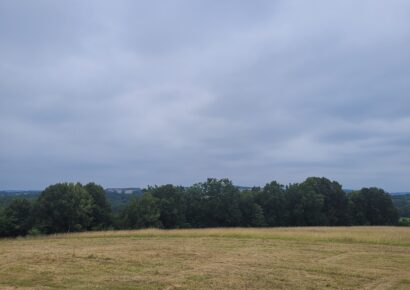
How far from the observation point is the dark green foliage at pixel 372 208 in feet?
265

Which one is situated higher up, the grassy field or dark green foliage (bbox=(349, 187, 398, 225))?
dark green foliage (bbox=(349, 187, 398, 225))

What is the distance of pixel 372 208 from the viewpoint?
81.3 m

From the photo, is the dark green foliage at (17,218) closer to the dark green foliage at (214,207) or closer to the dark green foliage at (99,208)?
the dark green foliage at (99,208)

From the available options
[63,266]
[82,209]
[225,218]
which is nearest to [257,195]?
[225,218]

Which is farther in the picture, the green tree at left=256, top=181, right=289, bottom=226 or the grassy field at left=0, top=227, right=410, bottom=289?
the green tree at left=256, top=181, right=289, bottom=226

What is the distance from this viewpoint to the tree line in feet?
187

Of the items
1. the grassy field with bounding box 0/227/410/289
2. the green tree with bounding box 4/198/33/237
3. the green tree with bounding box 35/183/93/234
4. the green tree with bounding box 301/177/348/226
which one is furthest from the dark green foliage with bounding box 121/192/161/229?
the grassy field with bounding box 0/227/410/289

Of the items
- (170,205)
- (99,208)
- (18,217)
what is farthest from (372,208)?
(18,217)

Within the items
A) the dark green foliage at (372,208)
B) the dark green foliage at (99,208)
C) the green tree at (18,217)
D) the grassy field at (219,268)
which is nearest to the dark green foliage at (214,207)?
the dark green foliage at (99,208)

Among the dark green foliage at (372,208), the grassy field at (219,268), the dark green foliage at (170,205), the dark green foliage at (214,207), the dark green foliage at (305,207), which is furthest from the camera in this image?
the dark green foliage at (372,208)

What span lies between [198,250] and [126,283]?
10.8 meters

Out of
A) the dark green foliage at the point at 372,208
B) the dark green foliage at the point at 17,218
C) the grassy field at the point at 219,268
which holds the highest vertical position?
the dark green foliage at the point at 372,208

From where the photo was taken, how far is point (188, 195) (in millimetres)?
74688

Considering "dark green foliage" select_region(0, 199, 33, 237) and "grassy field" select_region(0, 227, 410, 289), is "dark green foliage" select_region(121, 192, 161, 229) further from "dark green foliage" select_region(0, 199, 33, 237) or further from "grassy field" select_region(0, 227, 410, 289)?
"grassy field" select_region(0, 227, 410, 289)
